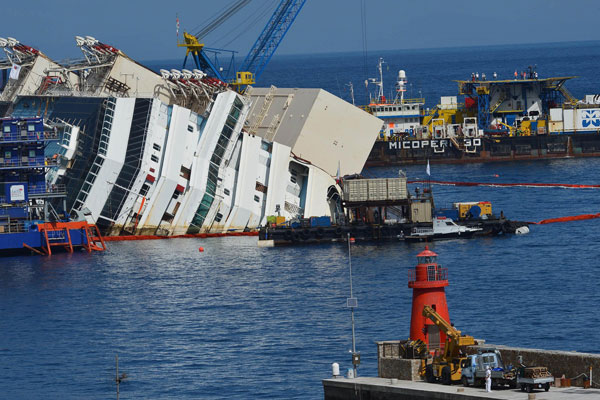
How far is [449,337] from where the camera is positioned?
40.7 meters

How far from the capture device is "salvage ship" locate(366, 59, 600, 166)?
516 feet

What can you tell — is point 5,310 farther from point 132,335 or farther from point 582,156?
point 582,156

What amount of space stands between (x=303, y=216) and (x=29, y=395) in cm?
5234

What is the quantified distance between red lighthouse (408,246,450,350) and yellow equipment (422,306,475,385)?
0.29 metres

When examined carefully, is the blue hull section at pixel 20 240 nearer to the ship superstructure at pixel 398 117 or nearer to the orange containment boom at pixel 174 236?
the orange containment boom at pixel 174 236

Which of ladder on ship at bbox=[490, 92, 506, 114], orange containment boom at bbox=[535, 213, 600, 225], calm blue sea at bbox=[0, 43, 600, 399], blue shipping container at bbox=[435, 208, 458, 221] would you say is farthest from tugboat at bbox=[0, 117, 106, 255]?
ladder on ship at bbox=[490, 92, 506, 114]

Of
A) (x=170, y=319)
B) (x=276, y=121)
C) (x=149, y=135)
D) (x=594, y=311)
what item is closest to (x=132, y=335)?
(x=170, y=319)

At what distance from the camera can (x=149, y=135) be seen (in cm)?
9488

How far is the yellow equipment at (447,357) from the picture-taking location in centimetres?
3953

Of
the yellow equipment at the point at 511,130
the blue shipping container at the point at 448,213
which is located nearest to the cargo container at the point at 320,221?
the blue shipping container at the point at 448,213

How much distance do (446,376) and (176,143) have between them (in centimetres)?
5844

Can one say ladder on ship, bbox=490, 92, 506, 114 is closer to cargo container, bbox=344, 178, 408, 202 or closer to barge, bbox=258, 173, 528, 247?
barge, bbox=258, 173, 528, 247

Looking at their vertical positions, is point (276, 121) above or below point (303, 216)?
above

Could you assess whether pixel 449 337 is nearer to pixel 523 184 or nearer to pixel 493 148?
pixel 523 184
